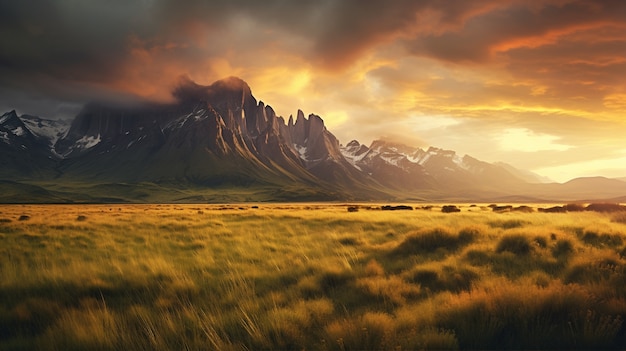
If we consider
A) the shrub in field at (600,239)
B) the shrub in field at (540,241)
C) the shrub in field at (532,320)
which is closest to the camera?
the shrub in field at (532,320)

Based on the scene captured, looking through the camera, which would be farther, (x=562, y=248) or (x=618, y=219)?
(x=618, y=219)

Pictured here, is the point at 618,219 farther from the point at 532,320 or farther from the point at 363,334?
the point at 363,334

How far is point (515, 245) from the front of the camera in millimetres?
12234

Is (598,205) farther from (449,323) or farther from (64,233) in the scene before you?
(64,233)

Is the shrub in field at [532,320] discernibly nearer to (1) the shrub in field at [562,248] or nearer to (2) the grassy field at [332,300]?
(2) the grassy field at [332,300]

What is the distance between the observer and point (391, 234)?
1855 cm

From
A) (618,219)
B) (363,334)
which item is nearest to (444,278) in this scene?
(363,334)

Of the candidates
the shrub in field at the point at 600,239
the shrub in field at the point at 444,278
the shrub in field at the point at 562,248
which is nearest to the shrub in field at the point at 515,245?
the shrub in field at the point at 562,248

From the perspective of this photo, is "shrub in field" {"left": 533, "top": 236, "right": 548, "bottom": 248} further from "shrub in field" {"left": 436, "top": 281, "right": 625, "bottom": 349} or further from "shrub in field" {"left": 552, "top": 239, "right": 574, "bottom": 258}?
"shrub in field" {"left": 436, "top": 281, "right": 625, "bottom": 349}

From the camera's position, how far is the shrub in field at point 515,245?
1177 cm

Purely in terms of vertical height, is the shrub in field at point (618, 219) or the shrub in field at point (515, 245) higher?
the shrub in field at point (515, 245)

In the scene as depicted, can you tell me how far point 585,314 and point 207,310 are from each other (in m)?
6.53

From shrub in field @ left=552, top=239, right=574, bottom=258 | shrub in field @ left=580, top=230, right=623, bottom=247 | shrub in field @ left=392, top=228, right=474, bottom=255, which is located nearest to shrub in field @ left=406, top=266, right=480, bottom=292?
shrub in field @ left=392, top=228, right=474, bottom=255

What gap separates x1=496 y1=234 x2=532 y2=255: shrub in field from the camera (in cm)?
1177
